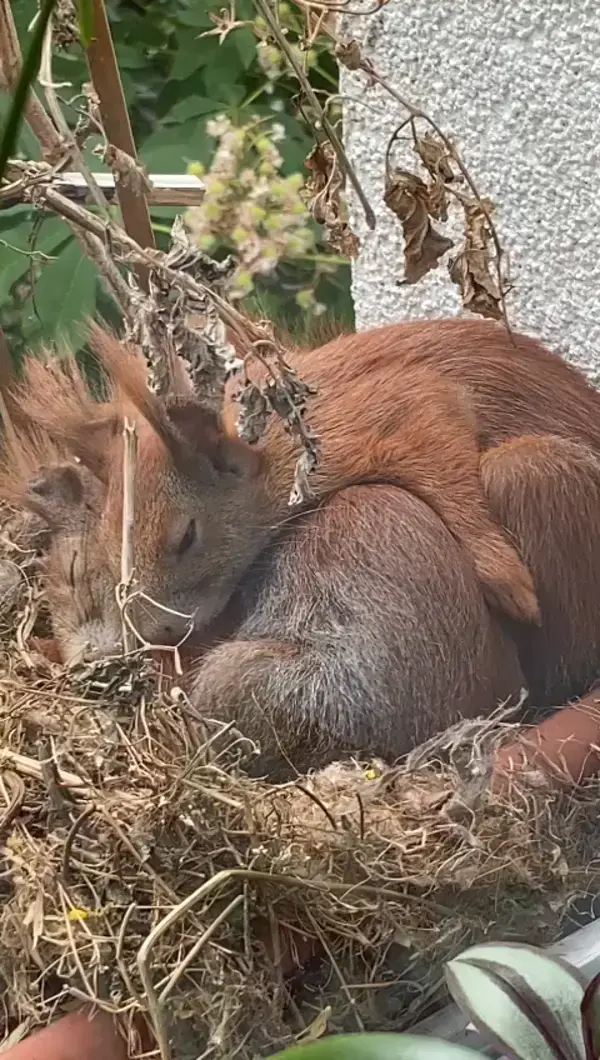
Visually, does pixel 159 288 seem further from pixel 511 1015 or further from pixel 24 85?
pixel 511 1015

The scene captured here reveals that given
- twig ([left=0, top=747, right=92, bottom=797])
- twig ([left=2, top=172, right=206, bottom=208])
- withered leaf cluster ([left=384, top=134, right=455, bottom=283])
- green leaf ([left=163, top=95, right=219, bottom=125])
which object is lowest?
twig ([left=0, top=747, right=92, bottom=797])

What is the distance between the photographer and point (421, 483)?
66cm

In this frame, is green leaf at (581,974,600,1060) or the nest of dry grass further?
the nest of dry grass

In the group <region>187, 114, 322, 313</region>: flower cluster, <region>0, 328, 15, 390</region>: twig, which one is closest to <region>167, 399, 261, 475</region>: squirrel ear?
<region>187, 114, 322, 313</region>: flower cluster

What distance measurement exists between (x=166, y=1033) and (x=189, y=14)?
646 mm

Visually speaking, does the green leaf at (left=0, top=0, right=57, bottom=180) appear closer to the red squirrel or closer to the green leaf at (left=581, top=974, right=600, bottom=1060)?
the red squirrel

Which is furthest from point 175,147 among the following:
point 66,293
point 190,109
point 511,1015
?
point 511,1015

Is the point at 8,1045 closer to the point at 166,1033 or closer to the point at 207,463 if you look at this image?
the point at 166,1033

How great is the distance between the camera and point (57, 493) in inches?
25.3

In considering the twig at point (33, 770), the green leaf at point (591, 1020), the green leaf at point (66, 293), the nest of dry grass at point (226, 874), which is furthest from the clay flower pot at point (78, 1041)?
the green leaf at point (66, 293)

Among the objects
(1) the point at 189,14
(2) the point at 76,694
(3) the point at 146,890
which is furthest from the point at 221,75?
(3) the point at 146,890

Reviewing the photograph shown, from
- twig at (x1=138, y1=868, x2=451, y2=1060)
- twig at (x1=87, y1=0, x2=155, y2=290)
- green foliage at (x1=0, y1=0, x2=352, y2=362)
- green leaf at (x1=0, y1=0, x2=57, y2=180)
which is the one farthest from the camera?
green foliage at (x1=0, y1=0, x2=352, y2=362)

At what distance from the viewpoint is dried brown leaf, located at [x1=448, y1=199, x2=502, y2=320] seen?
0.62 metres

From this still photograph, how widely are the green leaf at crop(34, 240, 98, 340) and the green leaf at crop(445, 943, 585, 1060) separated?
1.51ft
